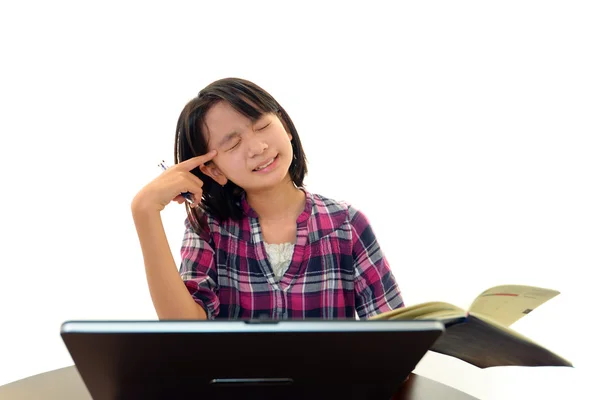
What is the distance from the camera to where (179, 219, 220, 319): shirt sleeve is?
1.44 metres

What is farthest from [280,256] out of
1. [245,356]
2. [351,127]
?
[245,356]

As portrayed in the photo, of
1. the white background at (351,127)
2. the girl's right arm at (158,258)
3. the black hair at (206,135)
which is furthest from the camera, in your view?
the white background at (351,127)

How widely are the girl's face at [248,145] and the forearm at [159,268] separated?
22cm

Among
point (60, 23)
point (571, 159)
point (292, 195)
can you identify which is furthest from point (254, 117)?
point (571, 159)

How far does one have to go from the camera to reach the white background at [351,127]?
2.04 meters

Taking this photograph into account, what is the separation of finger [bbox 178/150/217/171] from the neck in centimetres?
17

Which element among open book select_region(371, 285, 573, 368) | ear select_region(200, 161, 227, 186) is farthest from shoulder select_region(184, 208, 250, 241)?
open book select_region(371, 285, 573, 368)

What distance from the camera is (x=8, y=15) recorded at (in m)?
1.99

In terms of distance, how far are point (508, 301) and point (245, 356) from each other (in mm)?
388

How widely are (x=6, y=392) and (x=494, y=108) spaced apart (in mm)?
1647

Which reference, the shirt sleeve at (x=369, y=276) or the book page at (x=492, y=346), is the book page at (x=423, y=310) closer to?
the book page at (x=492, y=346)

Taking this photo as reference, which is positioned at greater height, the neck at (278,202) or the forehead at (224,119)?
the forehead at (224,119)

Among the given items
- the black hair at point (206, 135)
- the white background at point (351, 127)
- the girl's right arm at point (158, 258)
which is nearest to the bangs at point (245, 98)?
the black hair at point (206, 135)

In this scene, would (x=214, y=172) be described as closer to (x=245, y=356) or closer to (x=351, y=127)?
(x=351, y=127)
